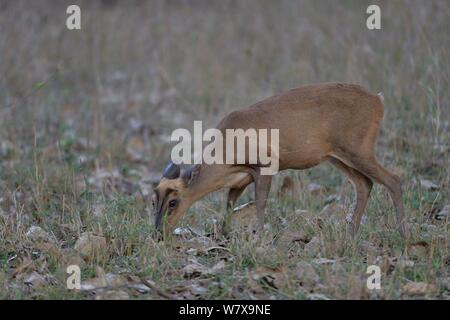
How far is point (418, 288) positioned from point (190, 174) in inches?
103

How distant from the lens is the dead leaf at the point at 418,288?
5828 mm

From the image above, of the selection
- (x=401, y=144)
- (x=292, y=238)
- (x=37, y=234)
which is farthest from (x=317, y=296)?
(x=401, y=144)

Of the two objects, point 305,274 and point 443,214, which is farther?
point 443,214

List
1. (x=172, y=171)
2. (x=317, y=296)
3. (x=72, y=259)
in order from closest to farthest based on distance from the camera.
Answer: (x=317, y=296), (x=72, y=259), (x=172, y=171)

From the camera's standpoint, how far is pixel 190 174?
7699 millimetres

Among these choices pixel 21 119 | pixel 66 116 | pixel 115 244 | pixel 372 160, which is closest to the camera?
pixel 115 244

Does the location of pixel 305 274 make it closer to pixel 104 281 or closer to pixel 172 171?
pixel 104 281

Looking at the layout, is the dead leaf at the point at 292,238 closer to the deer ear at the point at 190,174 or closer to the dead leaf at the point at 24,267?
the deer ear at the point at 190,174

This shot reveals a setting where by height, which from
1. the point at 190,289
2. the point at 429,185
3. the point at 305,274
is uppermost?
the point at 429,185

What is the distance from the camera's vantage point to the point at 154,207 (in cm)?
766
